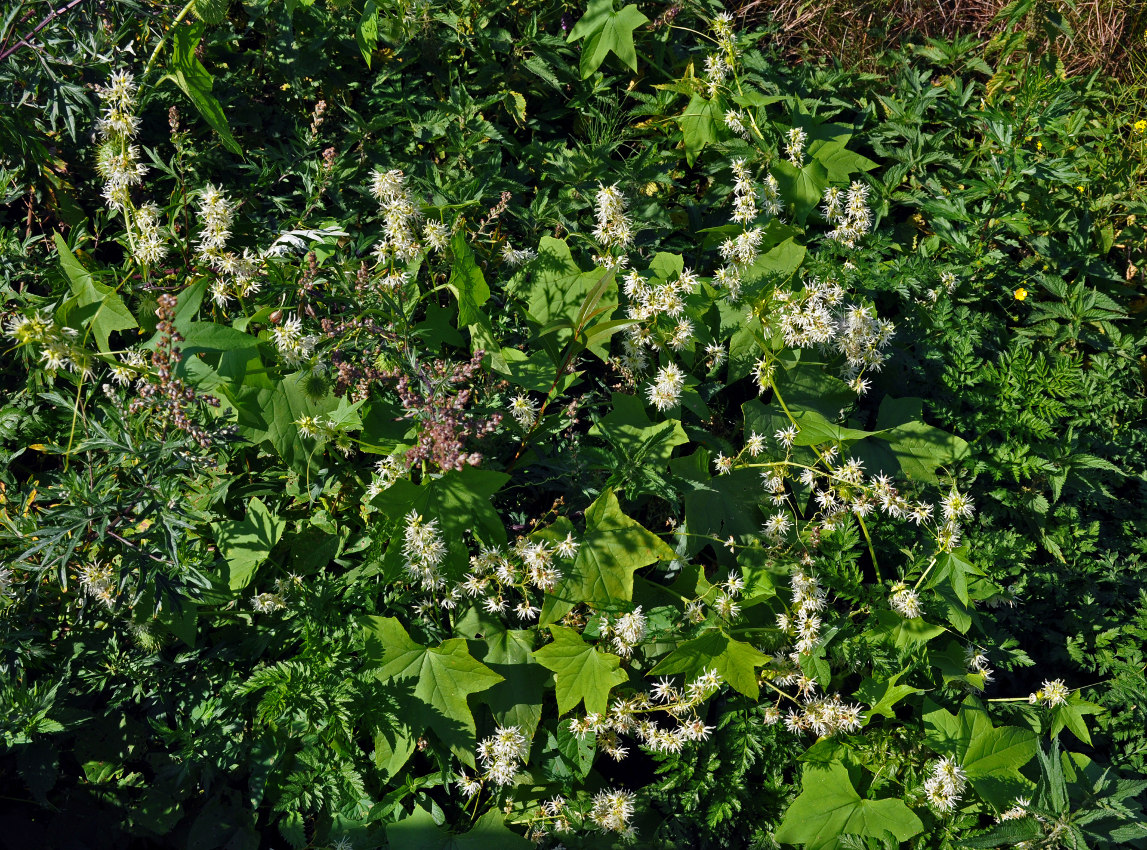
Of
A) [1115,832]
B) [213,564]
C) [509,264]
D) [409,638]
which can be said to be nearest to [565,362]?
[509,264]

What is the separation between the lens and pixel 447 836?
2361 mm

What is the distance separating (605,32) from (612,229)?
35.4 inches

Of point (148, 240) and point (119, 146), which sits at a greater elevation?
point (119, 146)

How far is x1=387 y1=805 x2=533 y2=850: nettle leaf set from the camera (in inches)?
91.8

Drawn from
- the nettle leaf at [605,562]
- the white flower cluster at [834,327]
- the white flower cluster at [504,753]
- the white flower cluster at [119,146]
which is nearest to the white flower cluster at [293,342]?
the white flower cluster at [119,146]

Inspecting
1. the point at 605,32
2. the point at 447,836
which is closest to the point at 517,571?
the point at 447,836

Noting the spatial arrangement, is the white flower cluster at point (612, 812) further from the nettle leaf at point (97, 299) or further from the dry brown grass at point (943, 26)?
the dry brown grass at point (943, 26)

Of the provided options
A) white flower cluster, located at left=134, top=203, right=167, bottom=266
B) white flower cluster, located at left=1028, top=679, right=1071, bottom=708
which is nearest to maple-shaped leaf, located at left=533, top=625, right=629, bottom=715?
white flower cluster, located at left=1028, top=679, right=1071, bottom=708

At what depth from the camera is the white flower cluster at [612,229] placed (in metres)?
2.87

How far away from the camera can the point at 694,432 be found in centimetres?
291

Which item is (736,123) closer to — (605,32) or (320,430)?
(605,32)

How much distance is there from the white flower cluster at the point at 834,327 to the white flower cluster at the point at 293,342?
1.46 metres

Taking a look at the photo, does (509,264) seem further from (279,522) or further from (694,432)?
(279,522)

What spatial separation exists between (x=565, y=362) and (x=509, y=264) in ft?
1.62
